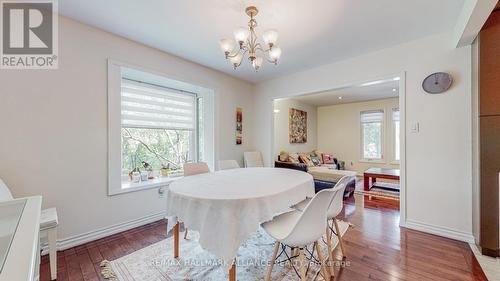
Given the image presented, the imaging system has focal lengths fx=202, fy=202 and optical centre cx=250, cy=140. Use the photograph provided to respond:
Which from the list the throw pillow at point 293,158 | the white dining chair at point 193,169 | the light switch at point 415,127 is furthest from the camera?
the throw pillow at point 293,158

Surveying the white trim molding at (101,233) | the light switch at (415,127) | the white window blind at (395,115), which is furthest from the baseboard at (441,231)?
the white window blind at (395,115)

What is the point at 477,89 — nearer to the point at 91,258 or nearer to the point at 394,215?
the point at 394,215

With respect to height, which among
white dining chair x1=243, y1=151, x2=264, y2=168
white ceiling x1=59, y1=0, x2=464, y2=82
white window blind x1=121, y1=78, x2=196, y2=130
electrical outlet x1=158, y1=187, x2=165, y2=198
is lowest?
electrical outlet x1=158, y1=187, x2=165, y2=198

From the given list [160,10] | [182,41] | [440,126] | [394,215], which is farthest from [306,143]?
[160,10]

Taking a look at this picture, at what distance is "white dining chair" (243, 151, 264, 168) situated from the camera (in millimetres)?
4175

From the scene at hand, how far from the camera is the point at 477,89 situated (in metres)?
2.10

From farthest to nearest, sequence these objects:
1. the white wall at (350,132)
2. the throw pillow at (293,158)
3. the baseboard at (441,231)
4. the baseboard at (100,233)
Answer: the white wall at (350,132) < the throw pillow at (293,158) < the baseboard at (441,231) < the baseboard at (100,233)

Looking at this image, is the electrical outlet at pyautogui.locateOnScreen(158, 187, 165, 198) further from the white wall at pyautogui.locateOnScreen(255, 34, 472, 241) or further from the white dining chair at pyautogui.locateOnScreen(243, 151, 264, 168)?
the white wall at pyautogui.locateOnScreen(255, 34, 472, 241)

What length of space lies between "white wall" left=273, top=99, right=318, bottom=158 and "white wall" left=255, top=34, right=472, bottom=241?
2.67 m

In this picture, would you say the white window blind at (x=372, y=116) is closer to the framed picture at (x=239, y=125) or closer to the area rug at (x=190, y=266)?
the framed picture at (x=239, y=125)

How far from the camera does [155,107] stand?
131 inches

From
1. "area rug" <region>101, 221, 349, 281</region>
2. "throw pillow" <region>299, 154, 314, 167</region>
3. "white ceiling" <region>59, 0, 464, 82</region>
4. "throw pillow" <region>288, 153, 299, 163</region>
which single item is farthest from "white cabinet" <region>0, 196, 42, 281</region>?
"throw pillow" <region>299, 154, 314, 167</region>

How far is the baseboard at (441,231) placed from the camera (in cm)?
228

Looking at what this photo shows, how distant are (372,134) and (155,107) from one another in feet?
20.7
